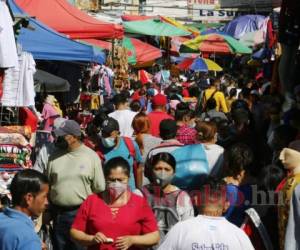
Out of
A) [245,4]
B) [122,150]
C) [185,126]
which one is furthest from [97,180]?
[245,4]

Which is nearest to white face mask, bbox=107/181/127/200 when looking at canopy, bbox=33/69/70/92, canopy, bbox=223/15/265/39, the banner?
canopy, bbox=33/69/70/92

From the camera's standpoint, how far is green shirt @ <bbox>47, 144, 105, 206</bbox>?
7.42 metres

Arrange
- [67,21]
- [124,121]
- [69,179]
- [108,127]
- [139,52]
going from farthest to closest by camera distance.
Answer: [139,52]
[67,21]
[124,121]
[108,127]
[69,179]

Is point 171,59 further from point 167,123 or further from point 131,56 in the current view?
point 167,123

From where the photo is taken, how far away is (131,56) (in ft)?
86.5

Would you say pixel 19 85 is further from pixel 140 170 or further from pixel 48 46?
pixel 48 46

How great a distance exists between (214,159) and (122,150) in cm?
125

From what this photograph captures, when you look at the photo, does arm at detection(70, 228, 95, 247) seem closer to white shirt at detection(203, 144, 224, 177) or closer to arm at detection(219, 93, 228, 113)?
white shirt at detection(203, 144, 224, 177)

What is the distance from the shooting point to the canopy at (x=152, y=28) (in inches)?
1097

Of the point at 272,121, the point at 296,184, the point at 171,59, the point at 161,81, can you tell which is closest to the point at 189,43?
the point at 161,81

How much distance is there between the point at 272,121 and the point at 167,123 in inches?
78.5

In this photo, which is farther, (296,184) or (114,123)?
(114,123)

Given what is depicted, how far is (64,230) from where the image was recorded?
7477 mm

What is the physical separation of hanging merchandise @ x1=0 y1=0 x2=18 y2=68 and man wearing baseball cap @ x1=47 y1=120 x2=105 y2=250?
87 cm
